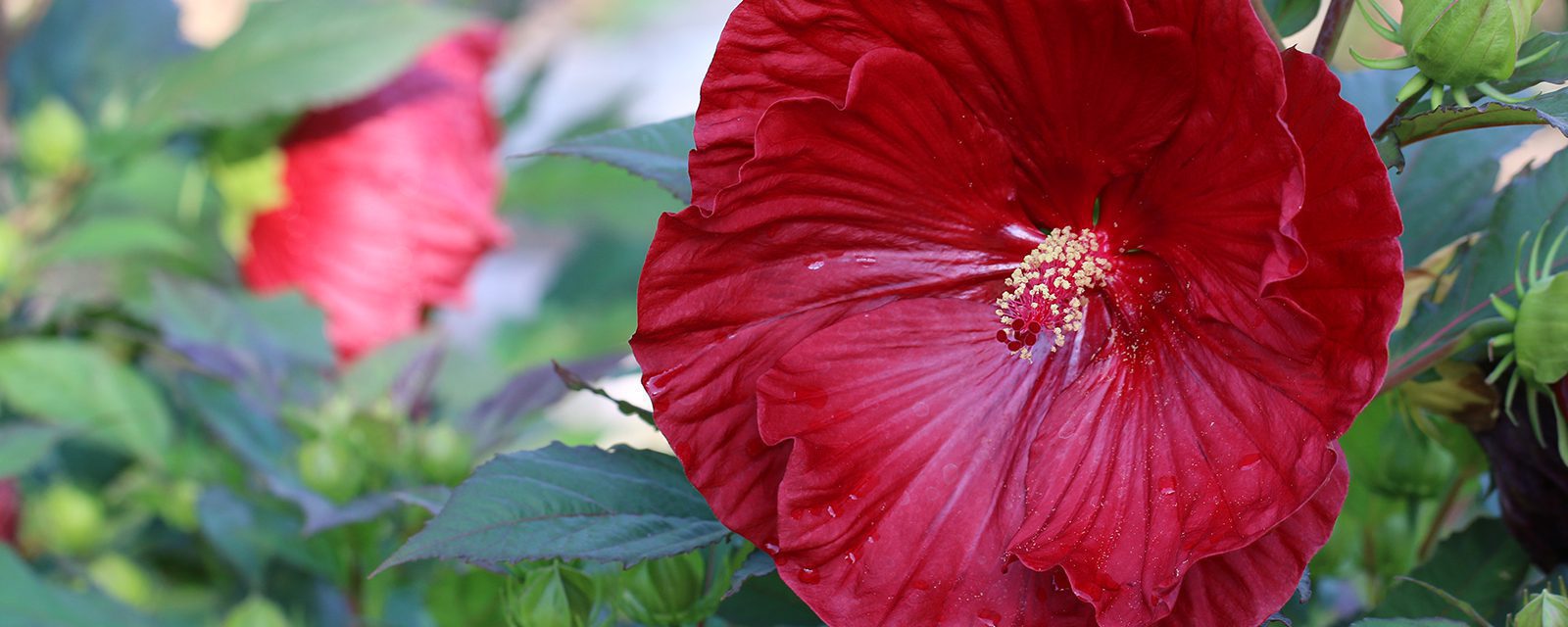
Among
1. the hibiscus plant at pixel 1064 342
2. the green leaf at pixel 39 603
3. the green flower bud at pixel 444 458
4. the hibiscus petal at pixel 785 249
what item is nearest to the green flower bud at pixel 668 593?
the hibiscus plant at pixel 1064 342

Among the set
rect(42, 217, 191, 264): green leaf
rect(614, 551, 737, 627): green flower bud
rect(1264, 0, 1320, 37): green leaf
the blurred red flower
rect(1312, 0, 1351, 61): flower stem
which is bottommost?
rect(614, 551, 737, 627): green flower bud

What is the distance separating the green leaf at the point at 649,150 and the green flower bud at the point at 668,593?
159mm

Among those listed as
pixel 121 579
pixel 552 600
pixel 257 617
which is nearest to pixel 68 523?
pixel 121 579

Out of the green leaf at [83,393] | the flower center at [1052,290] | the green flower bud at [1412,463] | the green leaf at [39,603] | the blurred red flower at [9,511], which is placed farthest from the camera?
the blurred red flower at [9,511]

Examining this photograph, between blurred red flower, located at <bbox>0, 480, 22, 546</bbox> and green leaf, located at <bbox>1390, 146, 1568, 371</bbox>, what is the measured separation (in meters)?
1.02

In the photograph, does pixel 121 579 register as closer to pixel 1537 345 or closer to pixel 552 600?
pixel 552 600

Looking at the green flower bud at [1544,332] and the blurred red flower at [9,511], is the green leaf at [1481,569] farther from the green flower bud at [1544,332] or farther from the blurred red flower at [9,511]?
the blurred red flower at [9,511]

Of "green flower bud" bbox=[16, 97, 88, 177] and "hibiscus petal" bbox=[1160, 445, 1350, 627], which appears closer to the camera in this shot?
"hibiscus petal" bbox=[1160, 445, 1350, 627]

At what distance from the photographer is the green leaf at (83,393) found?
994 mm

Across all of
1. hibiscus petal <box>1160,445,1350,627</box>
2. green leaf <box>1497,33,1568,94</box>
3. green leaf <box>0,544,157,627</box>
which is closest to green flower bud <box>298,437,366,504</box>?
green leaf <box>0,544,157,627</box>

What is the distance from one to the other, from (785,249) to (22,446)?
0.60 m

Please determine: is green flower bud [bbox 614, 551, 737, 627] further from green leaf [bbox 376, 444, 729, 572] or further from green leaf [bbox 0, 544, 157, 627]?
green leaf [bbox 0, 544, 157, 627]

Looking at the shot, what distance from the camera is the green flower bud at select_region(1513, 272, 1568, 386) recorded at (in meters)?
0.49

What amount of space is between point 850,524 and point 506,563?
13 cm
